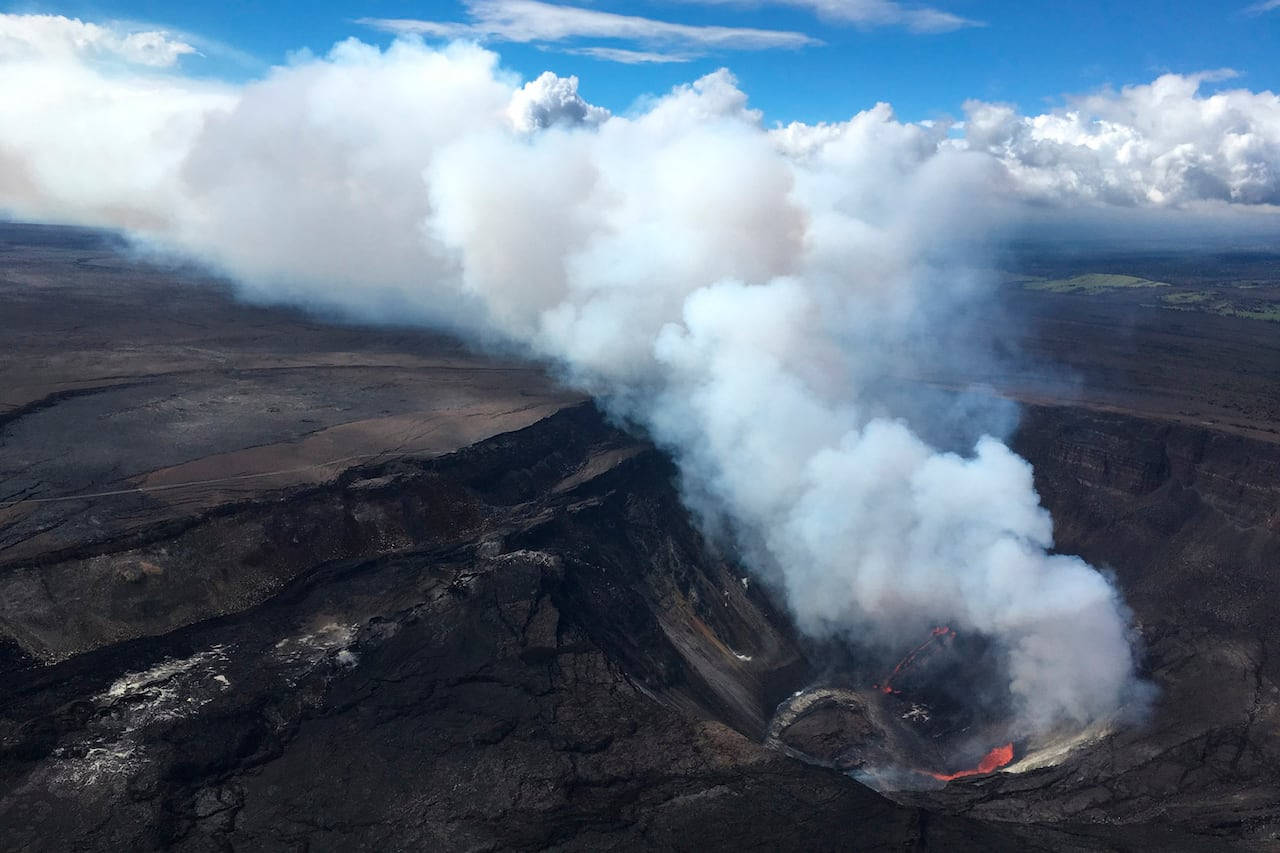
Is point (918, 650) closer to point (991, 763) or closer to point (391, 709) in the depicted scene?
point (991, 763)

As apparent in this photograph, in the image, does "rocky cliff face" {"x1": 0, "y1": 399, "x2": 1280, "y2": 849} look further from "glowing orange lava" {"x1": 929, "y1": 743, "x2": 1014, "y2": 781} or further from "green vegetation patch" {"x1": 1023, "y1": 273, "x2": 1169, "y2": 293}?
"green vegetation patch" {"x1": 1023, "y1": 273, "x2": 1169, "y2": 293}

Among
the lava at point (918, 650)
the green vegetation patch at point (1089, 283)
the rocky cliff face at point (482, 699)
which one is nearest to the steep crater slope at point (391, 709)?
the rocky cliff face at point (482, 699)

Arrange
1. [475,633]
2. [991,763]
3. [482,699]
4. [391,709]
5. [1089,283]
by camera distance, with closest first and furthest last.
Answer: [391,709] < [482,699] < [475,633] < [991,763] < [1089,283]

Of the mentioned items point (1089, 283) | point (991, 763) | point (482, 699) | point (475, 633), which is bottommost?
point (991, 763)

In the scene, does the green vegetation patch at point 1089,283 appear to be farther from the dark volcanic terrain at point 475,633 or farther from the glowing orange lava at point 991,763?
the glowing orange lava at point 991,763

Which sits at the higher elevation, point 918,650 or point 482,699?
point 482,699

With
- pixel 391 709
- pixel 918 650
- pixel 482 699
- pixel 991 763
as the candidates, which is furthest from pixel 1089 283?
pixel 391 709

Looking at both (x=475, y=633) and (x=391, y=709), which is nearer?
(x=391, y=709)

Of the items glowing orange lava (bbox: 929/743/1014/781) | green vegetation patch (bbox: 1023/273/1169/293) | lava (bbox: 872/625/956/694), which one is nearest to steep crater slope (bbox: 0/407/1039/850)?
lava (bbox: 872/625/956/694)
